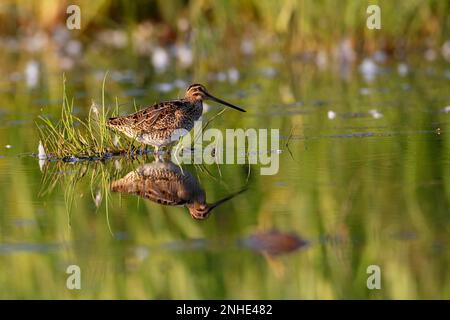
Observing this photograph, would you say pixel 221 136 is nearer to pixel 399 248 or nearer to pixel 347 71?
pixel 399 248

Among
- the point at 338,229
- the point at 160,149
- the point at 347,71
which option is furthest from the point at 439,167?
the point at 347,71

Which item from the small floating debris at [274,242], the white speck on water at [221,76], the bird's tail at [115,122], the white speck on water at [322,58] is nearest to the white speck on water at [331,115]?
the bird's tail at [115,122]

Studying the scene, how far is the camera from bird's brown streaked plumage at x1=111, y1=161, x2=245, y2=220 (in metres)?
7.25

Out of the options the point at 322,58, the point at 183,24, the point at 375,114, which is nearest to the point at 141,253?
the point at 375,114

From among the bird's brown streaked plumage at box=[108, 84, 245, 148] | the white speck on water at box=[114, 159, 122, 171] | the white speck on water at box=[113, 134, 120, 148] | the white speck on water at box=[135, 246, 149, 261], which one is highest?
the bird's brown streaked plumage at box=[108, 84, 245, 148]

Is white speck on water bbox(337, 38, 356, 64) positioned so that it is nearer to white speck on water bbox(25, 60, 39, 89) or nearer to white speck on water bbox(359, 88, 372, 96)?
white speck on water bbox(359, 88, 372, 96)

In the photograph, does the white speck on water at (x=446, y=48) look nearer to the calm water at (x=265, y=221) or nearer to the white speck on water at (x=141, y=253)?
the calm water at (x=265, y=221)

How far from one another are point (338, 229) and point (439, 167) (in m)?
2.15

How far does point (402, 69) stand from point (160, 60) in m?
4.94

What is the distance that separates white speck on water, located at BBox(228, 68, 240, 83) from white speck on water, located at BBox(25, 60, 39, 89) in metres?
3.03

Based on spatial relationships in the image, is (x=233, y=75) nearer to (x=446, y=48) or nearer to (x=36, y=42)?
(x=446, y=48)

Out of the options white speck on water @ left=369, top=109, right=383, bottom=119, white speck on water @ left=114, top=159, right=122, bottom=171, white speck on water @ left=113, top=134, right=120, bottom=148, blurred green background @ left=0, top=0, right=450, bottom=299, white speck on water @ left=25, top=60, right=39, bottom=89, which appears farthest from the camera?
white speck on water @ left=25, top=60, right=39, bottom=89

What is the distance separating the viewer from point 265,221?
21.6ft

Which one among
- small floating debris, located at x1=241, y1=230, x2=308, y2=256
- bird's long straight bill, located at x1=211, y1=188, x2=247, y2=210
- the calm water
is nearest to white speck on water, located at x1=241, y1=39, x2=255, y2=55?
the calm water
